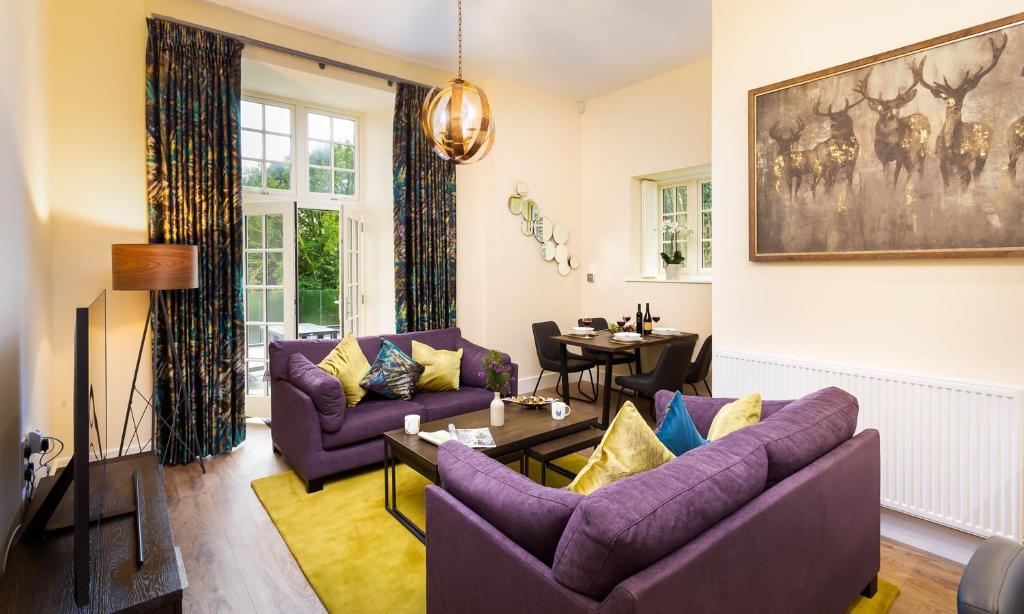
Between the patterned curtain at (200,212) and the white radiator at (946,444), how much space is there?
157 inches

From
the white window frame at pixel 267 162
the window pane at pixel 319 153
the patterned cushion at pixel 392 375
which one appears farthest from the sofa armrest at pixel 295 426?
the window pane at pixel 319 153

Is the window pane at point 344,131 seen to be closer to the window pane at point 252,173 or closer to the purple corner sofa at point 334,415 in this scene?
the window pane at point 252,173

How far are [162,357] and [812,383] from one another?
4.25 m

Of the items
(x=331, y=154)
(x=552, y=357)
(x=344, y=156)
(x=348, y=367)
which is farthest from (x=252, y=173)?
(x=552, y=357)

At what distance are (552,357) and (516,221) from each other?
1.52 metres

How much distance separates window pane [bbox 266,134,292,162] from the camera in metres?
4.77

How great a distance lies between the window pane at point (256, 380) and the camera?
469 centimetres

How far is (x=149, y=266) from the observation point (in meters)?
3.18

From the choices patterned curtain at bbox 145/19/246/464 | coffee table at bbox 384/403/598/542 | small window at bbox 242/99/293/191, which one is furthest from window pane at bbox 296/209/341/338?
coffee table at bbox 384/403/598/542

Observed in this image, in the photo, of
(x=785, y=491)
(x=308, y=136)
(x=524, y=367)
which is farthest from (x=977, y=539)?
(x=308, y=136)

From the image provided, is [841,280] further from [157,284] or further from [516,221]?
[157,284]

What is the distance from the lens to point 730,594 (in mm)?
1354

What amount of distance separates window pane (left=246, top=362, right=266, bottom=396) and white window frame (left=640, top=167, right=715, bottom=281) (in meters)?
3.95

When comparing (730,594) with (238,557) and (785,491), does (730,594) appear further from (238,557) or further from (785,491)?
(238,557)
